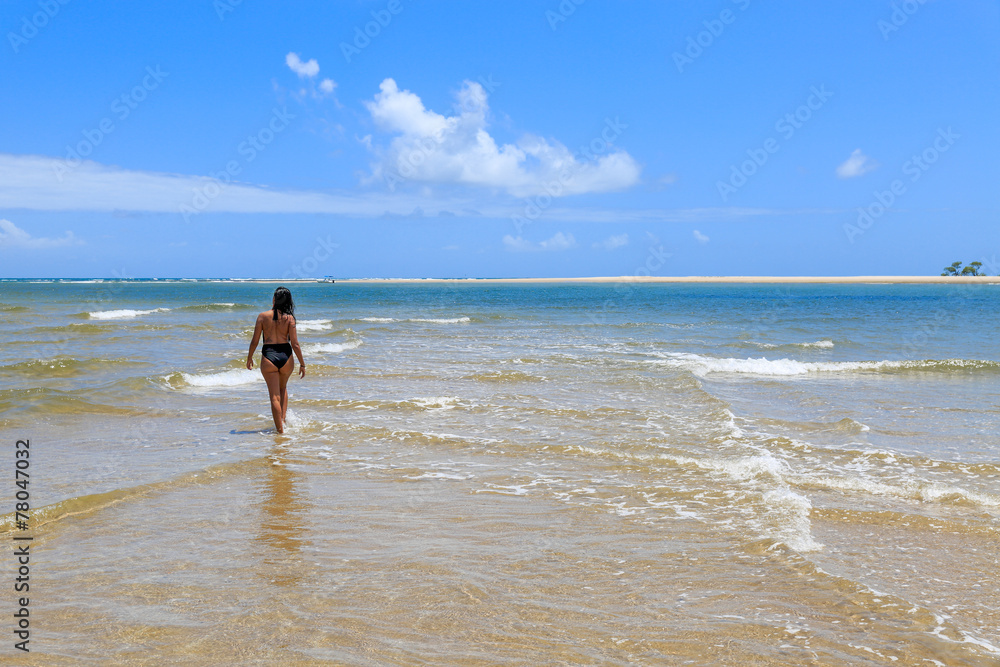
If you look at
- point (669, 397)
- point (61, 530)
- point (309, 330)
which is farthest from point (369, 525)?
point (309, 330)

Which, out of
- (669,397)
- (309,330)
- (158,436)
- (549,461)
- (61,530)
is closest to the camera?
(61,530)

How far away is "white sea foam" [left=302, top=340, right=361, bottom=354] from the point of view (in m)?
20.4

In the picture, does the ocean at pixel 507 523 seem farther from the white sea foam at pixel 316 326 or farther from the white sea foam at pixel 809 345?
the white sea foam at pixel 316 326

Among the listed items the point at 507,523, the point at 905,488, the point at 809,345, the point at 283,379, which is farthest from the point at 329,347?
the point at 905,488

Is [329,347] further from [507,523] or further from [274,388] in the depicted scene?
[507,523]

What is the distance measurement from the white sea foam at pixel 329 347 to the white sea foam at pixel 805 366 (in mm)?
9460

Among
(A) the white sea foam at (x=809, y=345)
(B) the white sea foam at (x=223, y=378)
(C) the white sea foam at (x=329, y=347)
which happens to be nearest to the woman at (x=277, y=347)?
(B) the white sea foam at (x=223, y=378)

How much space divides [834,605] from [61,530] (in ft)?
19.0

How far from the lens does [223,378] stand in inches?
573

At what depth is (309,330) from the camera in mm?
29078

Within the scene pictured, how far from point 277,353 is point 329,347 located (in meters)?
12.2

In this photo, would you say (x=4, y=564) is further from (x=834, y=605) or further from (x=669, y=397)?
(x=669, y=397)

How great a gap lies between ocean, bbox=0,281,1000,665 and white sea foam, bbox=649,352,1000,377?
9.28 ft

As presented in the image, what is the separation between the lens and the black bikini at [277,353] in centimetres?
940
